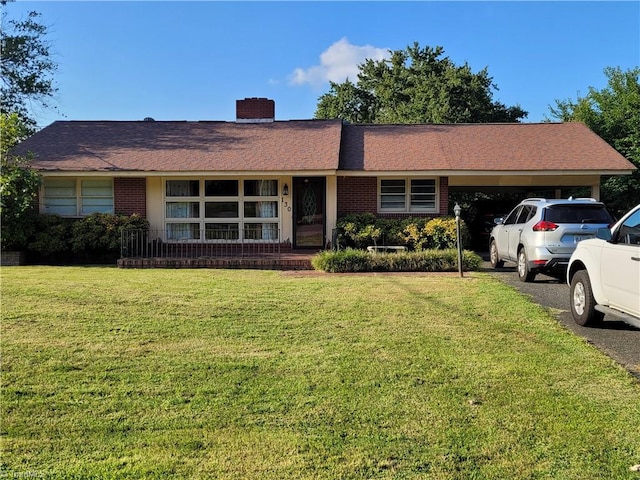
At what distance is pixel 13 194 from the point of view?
14625mm

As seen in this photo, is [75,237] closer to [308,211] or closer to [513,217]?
[308,211]

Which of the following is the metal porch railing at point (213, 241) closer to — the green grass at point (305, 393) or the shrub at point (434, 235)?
the shrub at point (434, 235)

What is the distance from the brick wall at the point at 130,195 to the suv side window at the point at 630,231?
553 inches

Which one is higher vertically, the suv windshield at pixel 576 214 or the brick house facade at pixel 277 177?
the brick house facade at pixel 277 177

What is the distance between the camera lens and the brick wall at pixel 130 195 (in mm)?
17172

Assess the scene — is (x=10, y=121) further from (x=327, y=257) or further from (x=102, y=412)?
(x=102, y=412)

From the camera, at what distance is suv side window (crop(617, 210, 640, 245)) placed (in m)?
6.25

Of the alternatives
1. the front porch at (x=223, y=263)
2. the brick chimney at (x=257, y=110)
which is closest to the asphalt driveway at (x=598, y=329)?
the front porch at (x=223, y=263)

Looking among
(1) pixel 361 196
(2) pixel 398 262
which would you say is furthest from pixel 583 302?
(1) pixel 361 196

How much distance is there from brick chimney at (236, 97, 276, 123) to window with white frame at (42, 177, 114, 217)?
612 cm

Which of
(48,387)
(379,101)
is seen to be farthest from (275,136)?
(379,101)

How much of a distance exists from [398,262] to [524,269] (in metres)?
2.97

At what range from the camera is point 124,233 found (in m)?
15.4

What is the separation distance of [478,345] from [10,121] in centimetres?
1410
